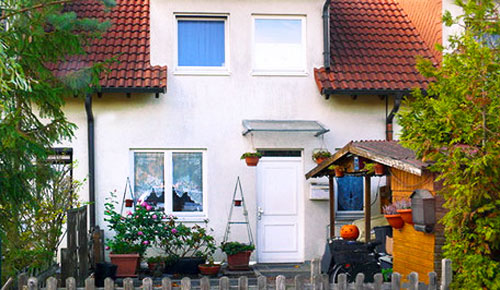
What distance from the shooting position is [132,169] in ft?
44.3

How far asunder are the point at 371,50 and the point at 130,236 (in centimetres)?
640

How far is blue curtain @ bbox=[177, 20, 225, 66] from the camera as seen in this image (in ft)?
45.5

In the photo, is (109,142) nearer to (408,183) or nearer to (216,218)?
(216,218)

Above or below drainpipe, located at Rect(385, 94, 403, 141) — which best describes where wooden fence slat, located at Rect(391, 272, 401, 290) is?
below

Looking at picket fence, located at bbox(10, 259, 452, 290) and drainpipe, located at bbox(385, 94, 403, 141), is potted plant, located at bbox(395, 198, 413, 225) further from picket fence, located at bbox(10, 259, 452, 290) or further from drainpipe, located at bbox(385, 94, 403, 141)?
drainpipe, located at bbox(385, 94, 403, 141)

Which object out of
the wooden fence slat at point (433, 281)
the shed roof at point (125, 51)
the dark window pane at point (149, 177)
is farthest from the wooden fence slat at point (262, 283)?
the dark window pane at point (149, 177)

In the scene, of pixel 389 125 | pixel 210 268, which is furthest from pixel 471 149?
pixel 389 125

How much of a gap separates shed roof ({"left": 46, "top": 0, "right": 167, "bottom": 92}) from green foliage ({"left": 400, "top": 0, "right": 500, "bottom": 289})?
278 inches

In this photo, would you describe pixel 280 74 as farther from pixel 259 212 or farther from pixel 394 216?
pixel 394 216

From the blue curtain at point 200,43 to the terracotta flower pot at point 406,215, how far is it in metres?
6.46

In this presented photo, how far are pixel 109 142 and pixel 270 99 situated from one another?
3.33 m

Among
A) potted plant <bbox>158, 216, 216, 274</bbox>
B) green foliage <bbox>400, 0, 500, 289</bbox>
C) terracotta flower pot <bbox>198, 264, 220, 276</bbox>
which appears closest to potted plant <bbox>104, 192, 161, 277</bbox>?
potted plant <bbox>158, 216, 216, 274</bbox>

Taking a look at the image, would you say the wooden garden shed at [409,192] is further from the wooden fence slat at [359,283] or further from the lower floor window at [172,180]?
the lower floor window at [172,180]

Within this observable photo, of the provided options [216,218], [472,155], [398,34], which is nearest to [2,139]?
[472,155]
